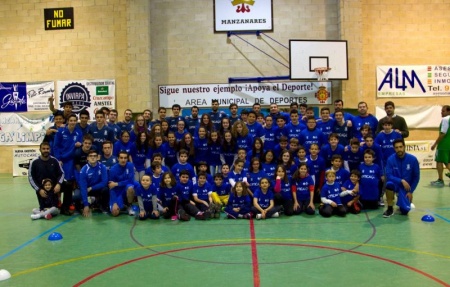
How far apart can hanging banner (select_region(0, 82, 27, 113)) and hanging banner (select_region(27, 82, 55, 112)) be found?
18 cm

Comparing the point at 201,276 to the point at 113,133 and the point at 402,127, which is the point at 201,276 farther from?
the point at 402,127

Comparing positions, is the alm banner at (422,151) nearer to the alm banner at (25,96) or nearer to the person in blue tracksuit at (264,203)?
the person in blue tracksuit at (264,203)

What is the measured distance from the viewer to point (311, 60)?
500 inches

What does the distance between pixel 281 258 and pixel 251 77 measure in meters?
9.25

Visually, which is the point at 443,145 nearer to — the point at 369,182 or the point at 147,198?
the point at 369,182

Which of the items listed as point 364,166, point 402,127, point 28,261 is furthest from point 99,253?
point 402,127

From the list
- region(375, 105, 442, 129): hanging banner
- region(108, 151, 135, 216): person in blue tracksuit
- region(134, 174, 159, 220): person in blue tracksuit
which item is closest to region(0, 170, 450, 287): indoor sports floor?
region(134, 174, 159, 220): person in blue tracksuit

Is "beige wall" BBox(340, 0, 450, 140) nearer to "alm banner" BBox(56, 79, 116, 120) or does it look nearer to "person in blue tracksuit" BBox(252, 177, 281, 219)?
"person in blue tracksuit" BBox(252, 177, 281, 219)

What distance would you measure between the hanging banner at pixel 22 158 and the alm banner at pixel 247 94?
4602 millimetres

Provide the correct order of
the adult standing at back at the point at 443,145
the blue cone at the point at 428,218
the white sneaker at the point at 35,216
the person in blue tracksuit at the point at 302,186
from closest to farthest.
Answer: the blue cone at the point at 428,218 → the white sneaker at the point at 35,216 → the person in blue tracksuit at the point at 302,186 → the adult standing at back at the point at 443,145

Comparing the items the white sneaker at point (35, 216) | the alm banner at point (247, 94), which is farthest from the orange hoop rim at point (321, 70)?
the white sneaker at point (35, 216)

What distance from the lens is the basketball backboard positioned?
500 inches

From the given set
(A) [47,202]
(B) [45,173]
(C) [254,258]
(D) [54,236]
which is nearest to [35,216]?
(A) [47,202]

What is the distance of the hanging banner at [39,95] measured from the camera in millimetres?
14336
